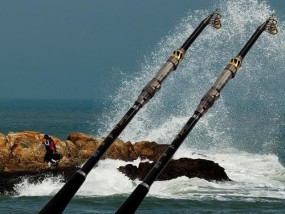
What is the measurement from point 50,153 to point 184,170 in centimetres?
893

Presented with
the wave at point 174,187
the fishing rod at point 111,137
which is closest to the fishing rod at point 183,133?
the fishing rod at point 111,137

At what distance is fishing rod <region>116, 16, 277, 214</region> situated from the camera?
388 inches

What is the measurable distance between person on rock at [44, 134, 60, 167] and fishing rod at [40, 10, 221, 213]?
3621cm

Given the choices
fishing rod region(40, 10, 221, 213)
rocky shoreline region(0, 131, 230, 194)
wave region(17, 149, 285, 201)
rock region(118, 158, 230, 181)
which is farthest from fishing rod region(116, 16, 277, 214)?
rock region(118, 158, 230, 181)

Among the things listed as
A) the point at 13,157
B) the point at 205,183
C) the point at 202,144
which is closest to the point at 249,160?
the point at 202,144

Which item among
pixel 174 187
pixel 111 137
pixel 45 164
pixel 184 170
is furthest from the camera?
pixel 184 170

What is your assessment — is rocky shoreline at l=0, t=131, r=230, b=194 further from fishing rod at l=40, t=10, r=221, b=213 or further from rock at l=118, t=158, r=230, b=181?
fishing rod at l=40, t=10, r=221, b=213

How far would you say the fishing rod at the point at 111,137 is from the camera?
996 cm

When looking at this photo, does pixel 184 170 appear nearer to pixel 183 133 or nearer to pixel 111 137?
pixel 111 137

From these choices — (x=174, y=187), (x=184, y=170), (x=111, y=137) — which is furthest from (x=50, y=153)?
(x=111, y=137)

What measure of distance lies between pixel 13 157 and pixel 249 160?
31857mm

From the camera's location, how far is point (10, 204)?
4056 centimetres

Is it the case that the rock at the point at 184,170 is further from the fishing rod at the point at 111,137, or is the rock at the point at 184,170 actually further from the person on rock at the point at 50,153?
the fishing rod at the point at 111,137

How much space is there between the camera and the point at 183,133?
→ 34.3 ft
